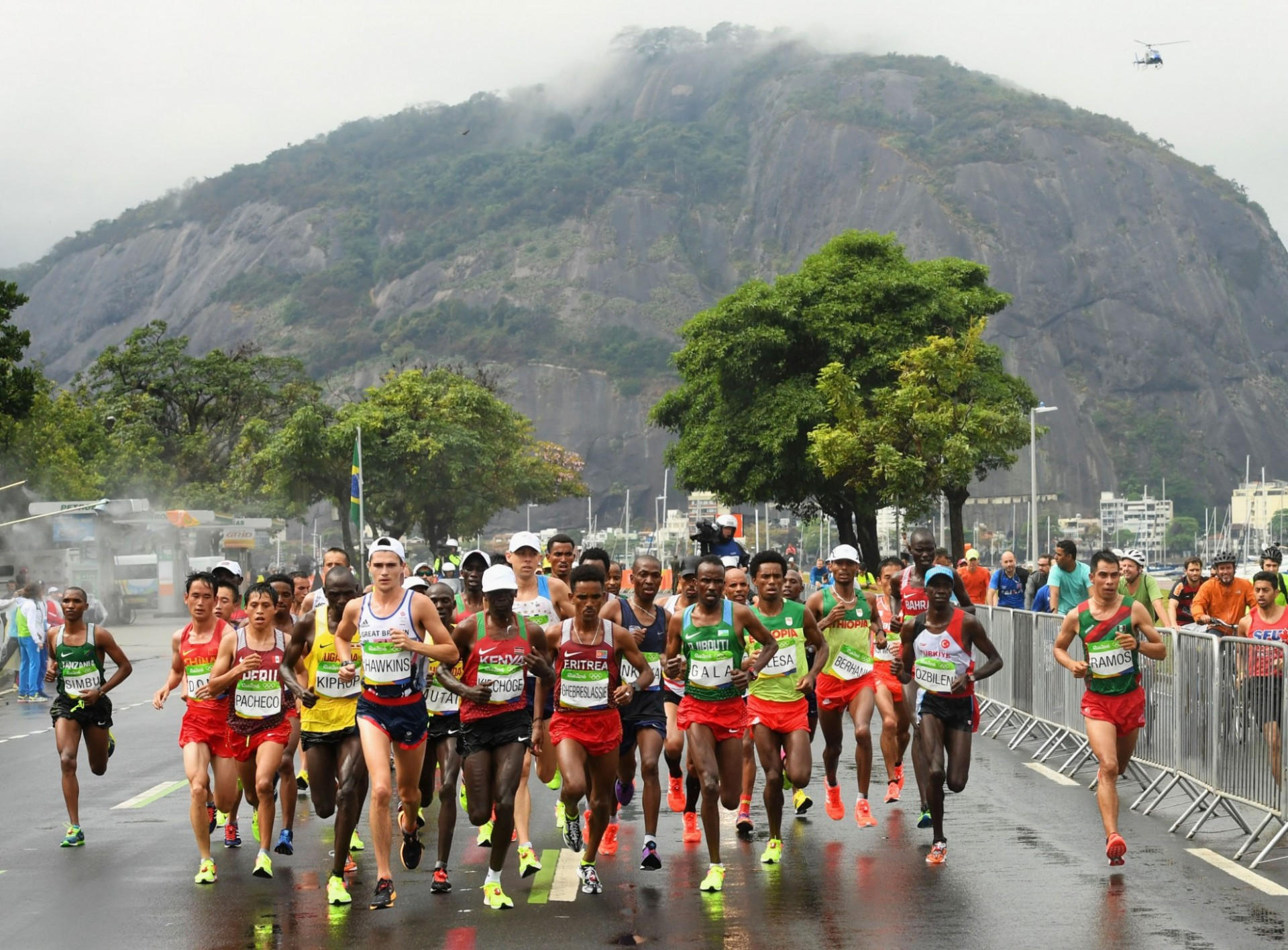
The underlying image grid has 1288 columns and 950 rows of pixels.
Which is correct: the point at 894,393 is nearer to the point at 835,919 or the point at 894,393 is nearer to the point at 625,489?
the point at 835,919

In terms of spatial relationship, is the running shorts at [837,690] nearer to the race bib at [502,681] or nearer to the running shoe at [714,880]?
the running shoe at [714,880]

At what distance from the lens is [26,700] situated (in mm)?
25875

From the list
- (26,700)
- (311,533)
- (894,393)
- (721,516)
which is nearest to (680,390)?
(894,393)

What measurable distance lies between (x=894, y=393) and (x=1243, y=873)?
33535 millimetres

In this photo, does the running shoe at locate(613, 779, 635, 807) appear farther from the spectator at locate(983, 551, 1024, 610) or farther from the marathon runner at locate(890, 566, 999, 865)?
the spectator at locate(983, 551, 1024, 610)

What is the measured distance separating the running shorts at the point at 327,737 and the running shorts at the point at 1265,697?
5.27 m

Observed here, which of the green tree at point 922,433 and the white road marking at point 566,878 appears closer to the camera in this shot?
the white road marking at point 566,878

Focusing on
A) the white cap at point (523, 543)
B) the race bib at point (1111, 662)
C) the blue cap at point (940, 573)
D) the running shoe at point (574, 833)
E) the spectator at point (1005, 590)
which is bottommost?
the running shoe at point (574, 833)

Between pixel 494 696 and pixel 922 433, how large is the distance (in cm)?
3283

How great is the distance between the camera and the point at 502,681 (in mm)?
9047

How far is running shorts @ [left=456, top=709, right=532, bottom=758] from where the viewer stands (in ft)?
29.7

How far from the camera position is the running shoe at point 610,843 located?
1063cm

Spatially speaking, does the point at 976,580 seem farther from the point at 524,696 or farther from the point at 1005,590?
the point at 524,696

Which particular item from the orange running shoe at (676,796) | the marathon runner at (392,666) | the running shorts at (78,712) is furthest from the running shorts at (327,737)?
the orange running shoe at (676,796)
